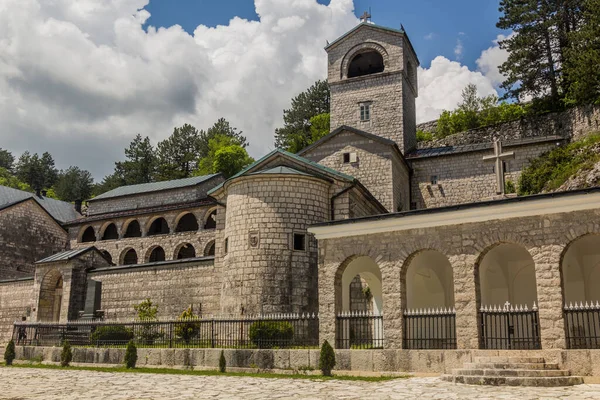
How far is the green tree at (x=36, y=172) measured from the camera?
6712cm

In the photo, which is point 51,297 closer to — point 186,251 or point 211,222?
point 186,251

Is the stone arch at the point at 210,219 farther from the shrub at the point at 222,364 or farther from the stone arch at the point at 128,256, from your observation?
the shrub at the point at 222,364

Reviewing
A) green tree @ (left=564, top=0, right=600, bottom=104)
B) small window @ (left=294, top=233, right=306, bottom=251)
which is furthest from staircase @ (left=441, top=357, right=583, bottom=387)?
green tree @ (left=564, top=0, right=600, bottom=104)

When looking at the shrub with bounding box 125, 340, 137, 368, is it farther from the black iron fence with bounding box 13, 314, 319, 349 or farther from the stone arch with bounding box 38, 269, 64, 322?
the stone arch with bounding box 38, 269, 64, 322

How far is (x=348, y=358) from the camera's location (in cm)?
1207

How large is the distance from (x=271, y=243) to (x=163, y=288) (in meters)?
6.41

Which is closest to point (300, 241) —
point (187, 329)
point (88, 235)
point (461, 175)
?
point (187, 329)

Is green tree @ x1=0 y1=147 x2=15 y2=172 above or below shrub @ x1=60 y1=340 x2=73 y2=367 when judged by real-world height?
above

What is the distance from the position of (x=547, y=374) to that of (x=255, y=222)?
9631mm

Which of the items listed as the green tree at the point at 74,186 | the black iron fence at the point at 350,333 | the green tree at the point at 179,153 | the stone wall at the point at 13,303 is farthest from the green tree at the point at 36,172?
the black iron fence at the point at 350,333

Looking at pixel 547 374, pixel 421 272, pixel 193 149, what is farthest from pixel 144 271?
pixel 193 149

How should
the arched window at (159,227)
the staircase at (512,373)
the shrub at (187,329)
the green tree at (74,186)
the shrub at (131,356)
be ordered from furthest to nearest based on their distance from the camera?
the green tree at (74,186), the arched window at (159,227), the shrub at (187,329), the shrub at (131,356), the staircase at (512,373)

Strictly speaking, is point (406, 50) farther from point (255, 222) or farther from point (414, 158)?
point (255, 222)

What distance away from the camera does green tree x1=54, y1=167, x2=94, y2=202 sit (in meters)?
62.9
